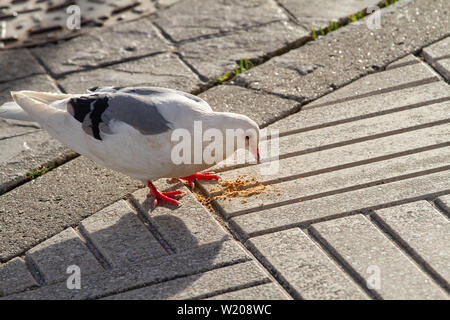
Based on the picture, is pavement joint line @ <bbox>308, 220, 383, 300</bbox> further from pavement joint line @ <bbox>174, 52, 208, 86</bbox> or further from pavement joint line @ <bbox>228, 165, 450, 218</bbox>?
pavement joint line @ <bbox>174, 52, 208, 86</bbox>

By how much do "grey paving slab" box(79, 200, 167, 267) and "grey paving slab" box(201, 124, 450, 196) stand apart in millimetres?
432

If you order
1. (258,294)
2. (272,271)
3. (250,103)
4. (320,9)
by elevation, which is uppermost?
(320,9)

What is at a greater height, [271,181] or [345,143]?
[345,143]

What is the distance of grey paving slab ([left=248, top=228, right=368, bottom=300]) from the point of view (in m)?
2.84

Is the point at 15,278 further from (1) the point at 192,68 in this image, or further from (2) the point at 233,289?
(1) the point at 192,68

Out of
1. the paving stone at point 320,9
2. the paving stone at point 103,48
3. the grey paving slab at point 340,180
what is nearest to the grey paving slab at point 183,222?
the grey paving slab at point 340,180

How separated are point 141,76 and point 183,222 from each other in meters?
1.53

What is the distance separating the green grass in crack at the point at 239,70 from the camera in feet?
14.8

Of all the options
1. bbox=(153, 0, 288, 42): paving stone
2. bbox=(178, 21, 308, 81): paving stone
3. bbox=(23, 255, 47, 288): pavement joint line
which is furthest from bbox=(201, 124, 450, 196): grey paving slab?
bbox=(153, 0, 288, 42): paving stone

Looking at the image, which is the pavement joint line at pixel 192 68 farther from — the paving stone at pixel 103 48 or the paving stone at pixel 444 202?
the paving stone at pixel 444 202

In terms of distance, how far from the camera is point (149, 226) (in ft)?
11.2

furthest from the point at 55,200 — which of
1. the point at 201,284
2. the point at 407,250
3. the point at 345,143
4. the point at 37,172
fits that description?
the point at 407,250
